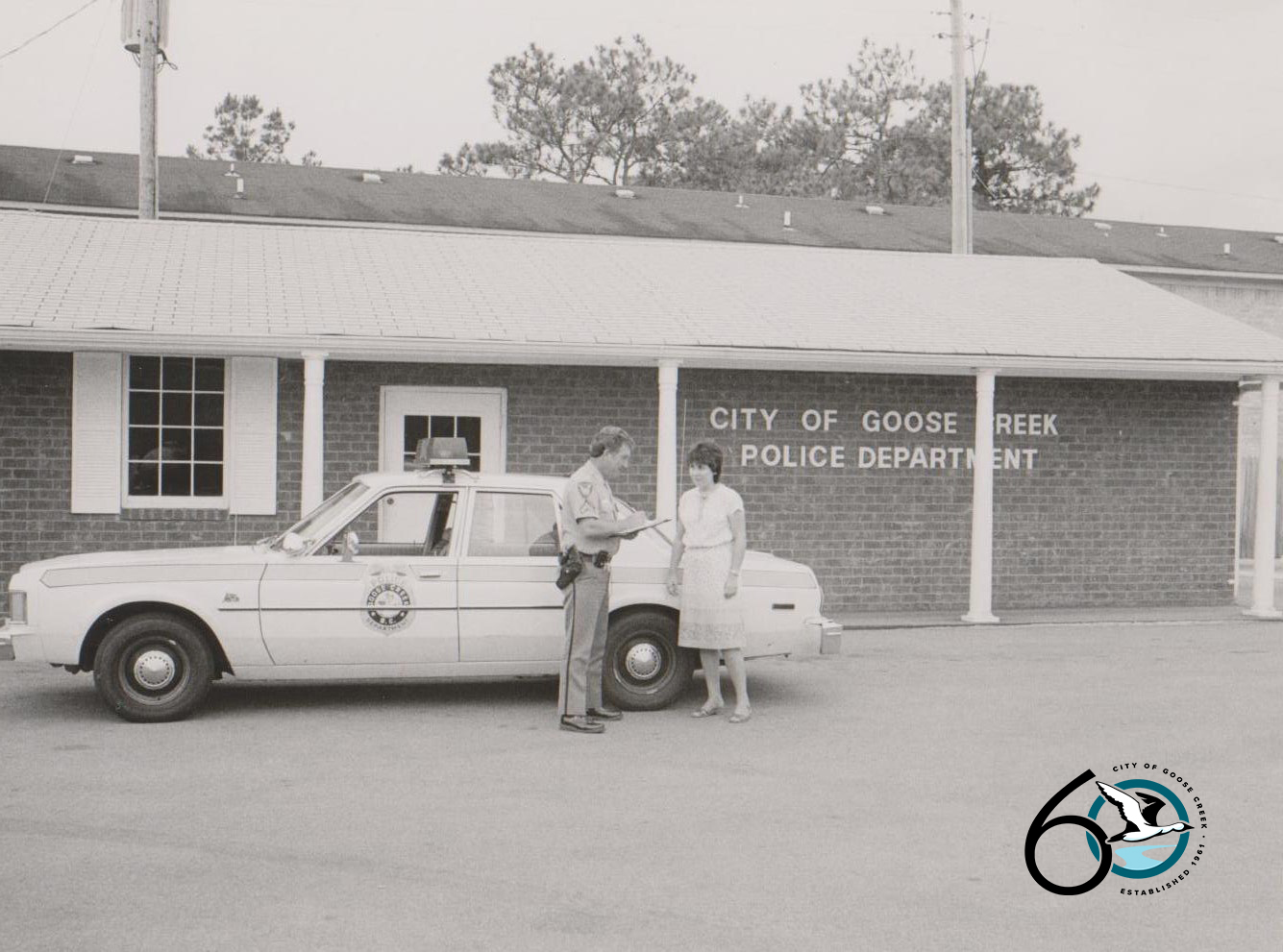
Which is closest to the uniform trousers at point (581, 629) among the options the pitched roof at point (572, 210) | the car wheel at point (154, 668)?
the car wheel at point (154, 668)

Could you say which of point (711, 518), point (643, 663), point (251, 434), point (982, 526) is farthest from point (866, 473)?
point (711, 518)

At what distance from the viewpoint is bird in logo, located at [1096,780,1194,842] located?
6.28 m

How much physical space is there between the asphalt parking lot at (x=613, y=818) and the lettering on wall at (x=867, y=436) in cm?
465

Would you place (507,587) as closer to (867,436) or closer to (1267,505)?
(867,436)

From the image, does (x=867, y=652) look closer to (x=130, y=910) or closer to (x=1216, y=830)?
(x=1216, y=830)

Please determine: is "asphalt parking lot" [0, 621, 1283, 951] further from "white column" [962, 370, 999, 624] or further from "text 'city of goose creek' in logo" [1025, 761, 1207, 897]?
"white column" [962, 370, 999, 624]

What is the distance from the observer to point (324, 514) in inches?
364

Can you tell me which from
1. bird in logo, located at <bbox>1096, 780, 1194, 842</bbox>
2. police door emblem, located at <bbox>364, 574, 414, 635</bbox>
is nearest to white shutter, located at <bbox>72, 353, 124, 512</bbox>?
Result: police door emblem, located at <bbox>364, 574, 414, 635</bbox>

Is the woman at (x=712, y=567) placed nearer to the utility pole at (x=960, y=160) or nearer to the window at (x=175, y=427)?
the window at (x=175, y=427)

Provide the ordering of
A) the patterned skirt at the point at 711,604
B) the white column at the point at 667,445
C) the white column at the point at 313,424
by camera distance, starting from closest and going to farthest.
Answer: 1. the patterned skirt at the point at 711,604
2. the white column at the point at 313,424
3. the white column at the point at 667,445

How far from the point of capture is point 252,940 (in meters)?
4.82

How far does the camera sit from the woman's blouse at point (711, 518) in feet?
28.9

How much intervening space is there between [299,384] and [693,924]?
31.9 ft

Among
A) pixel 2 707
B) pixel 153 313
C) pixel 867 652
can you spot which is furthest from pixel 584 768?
pixel 153 313
